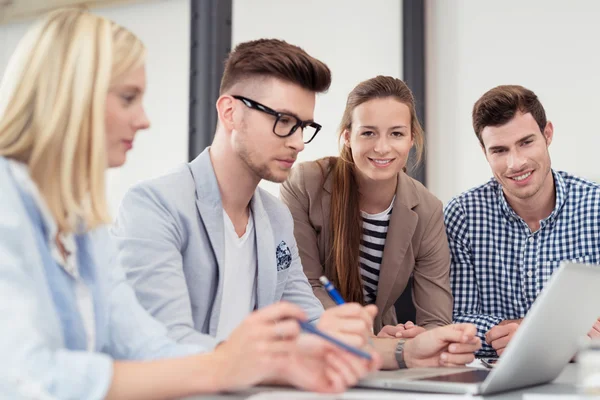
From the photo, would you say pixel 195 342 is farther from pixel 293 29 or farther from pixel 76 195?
pixel 293 29

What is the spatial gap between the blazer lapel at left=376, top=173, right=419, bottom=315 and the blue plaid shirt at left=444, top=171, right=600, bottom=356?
0.21 meters

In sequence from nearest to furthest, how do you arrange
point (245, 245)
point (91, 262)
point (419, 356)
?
point (91, 262), point (419, 356), point (245, 245)

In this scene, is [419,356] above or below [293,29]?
below

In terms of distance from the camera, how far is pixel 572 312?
3.75 feet

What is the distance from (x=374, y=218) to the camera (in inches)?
93.5

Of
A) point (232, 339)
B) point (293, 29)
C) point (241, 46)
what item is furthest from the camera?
point (293, 29)

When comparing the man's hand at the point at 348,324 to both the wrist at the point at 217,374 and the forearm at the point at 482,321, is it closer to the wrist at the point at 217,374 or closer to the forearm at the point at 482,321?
the wrist at the point at 217,374

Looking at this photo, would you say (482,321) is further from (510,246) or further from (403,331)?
(403,331)

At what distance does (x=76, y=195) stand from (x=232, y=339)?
29 cm

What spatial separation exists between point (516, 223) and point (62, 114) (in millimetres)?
1837

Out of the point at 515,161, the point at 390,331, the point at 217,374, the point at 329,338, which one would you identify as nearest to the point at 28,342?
the point at 217,374

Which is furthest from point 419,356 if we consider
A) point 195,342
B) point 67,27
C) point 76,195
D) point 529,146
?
point 529,146

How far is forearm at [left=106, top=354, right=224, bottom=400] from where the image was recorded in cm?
86

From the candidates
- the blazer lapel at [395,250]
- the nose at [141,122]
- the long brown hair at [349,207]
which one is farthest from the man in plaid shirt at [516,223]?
the nose at [141,122]
